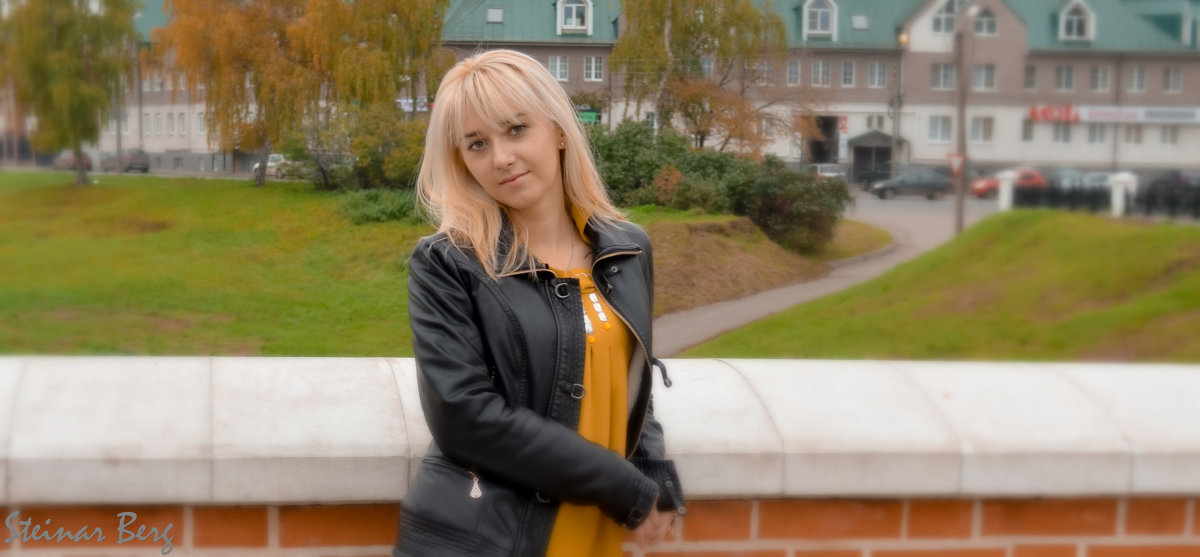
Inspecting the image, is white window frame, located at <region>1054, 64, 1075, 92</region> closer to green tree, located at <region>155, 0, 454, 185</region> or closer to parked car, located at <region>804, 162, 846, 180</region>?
parked car, located at <region>804, 162, 846, 180</region>

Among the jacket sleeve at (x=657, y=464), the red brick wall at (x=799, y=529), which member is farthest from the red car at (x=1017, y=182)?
the jacket sleeve at (x=657, y=464)

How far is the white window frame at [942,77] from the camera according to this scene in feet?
9.91

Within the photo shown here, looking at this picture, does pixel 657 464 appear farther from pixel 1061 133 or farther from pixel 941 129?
pixel 1061 133

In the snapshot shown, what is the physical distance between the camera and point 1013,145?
10.2 ft

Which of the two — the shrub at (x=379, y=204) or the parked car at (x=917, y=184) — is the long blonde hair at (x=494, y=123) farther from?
the parked car at (x=917, y=184)

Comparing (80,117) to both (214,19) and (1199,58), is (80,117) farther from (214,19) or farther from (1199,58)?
(1199,58)

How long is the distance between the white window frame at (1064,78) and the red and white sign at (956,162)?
305 millimetres

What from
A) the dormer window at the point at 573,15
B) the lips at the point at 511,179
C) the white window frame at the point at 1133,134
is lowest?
the lips at the point at 511,179

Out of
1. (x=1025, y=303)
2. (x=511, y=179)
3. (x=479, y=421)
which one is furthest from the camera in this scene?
(x=1025, y=303)

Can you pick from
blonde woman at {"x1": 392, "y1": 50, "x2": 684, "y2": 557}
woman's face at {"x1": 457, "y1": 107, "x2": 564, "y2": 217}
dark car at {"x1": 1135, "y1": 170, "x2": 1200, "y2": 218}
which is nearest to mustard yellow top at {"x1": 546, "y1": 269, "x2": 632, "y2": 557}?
blonde woman at {"x1": 392, "y1": 50, "x2": 684, "y2": 557}

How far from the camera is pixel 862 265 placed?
3.18 meters

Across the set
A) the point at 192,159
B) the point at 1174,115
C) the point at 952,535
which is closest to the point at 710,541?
the point at 952,535

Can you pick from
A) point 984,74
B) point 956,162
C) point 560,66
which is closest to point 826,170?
point 956,162

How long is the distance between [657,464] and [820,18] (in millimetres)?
1796
